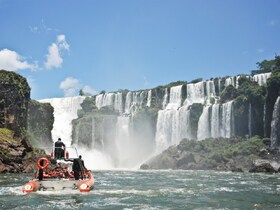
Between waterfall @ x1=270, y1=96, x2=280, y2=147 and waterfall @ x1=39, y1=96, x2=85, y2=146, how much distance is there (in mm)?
47189

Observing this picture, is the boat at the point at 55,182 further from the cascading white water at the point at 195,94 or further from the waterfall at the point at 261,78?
the cascading white water at the point at 195,94

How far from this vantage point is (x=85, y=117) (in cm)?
8806

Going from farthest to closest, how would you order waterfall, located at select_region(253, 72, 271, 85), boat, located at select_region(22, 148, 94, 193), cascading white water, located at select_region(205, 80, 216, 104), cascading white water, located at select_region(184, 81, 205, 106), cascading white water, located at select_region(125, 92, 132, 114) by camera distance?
cascading white water, located at select_region(125, 92, 132, 114)
cascading white water, located at select_region(184, 81, 205, 106)
cascading white water, located at select_region(205, 80, 216, 104)
waterfall, located at select_region(253, 72, 271, 85)
boat, located at select_region(22, 148, 94, 193)

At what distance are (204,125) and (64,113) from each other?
134ft

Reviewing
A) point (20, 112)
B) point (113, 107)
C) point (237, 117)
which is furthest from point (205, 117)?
point (20, 112)

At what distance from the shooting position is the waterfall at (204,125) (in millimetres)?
73387

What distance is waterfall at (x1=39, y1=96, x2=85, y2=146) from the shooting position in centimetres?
9175

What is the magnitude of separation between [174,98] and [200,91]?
20.8 feet

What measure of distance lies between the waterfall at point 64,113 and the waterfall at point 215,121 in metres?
34.9

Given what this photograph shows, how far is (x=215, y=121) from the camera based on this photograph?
2847 inches

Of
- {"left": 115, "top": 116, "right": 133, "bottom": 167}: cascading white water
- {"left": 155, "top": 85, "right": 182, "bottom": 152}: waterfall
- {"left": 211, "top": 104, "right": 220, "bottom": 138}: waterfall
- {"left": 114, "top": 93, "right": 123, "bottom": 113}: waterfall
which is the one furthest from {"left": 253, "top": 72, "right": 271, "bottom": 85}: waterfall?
{"left": 114, "top": 93, "right": 123, "bottom": 113}: waterfall

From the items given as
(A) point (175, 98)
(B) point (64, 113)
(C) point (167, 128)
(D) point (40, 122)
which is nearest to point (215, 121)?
(C) point (167, 128)

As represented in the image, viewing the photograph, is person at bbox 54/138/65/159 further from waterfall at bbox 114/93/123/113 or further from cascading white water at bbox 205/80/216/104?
waterfall at bbox 114/93/123/113

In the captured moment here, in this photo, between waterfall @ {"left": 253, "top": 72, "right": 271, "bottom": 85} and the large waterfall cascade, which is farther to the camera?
waterfall @ {"left": 253, "top": 72, "right": 271, "bottom": 85}
